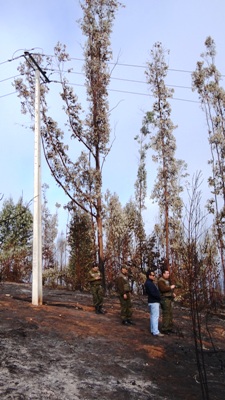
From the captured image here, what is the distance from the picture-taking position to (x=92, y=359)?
7988 mm

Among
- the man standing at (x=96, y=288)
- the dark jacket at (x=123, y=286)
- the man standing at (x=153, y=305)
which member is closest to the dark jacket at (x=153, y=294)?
the man standing at (x=153, y=305)

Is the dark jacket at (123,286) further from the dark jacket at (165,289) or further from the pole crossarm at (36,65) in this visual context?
the pole crossarm at (36,65)

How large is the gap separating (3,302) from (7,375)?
229 inches

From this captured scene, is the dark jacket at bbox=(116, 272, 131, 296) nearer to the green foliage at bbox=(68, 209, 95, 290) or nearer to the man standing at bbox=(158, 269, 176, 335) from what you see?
the man standing at bbox=(158, 269, 176, 335)

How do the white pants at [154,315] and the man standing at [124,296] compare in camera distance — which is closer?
the white pants at [154,315]

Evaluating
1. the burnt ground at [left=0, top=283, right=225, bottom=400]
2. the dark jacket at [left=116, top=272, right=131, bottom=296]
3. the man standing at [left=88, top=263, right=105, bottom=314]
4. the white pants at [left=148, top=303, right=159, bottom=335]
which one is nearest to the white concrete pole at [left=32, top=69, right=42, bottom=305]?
the burnt ground at [left=0, top=283, right=225, bottom=400]

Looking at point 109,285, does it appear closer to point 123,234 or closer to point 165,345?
point 123,234

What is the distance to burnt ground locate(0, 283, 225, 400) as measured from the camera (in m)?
→ 6.46

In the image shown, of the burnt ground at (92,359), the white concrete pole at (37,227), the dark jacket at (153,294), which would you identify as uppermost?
the white concrete pole at (37,227)

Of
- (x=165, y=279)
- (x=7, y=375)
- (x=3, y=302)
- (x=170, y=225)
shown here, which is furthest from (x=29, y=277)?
(x=7, y=375)

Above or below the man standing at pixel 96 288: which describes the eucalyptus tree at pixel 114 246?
above

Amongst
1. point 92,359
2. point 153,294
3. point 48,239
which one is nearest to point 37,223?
point 153,294

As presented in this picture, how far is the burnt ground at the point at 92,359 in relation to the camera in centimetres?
646

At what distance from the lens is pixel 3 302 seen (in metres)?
12.1
